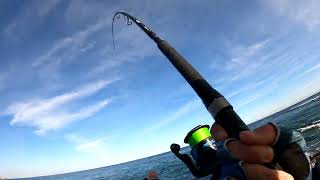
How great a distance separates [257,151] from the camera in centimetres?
161

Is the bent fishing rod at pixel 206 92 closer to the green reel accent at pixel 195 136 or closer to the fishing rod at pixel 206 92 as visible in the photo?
the fishing rod at pixel 206 92

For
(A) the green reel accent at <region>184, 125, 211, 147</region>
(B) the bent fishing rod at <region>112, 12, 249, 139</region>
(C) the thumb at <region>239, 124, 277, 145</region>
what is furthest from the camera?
(A) the green reel accent at <region>184, 125, 211, 147</region>

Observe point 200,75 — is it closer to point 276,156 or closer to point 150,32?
point 276,156

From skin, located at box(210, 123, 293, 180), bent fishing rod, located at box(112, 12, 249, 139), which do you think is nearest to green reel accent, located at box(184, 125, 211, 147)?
bent fishing rod, located at box(112, 12, 249, 139)

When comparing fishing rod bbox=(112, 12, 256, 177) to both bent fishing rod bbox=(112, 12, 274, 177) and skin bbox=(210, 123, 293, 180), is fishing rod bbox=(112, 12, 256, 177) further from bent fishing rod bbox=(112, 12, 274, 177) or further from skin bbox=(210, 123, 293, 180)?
skin bbox=(210, 123, 293, 180)

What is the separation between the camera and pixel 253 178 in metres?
1.70

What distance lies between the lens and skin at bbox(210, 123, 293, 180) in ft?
5.24

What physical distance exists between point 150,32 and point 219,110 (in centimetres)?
156

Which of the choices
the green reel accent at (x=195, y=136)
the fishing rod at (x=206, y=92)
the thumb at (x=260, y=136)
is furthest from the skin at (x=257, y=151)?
the green reel accent at (x=195, y=136)

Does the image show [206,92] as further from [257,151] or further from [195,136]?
[195,136]

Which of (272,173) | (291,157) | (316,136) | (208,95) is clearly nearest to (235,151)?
(272,173)

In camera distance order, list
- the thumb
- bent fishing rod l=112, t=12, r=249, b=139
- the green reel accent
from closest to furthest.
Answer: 1. the thumb
2. bent fishing rod l=112, t=12, r=249, b=139
3. the green reel accent

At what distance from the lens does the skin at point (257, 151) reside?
1.60 metres

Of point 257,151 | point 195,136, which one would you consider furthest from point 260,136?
point 195,136
